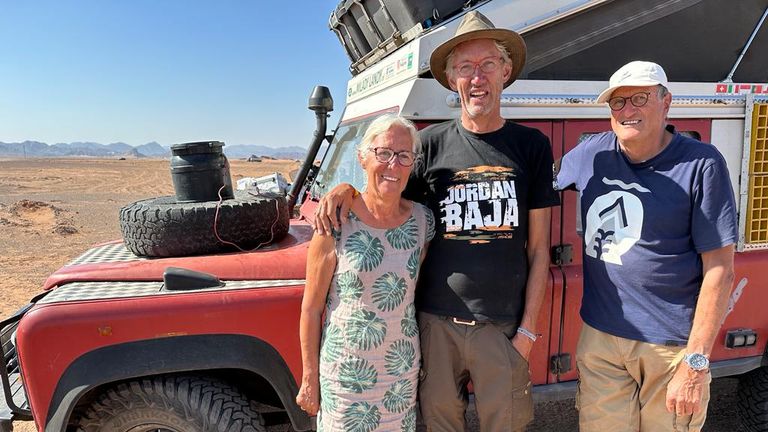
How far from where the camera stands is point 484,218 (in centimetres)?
195

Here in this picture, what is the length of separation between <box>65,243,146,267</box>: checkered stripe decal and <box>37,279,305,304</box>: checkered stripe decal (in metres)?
0.25

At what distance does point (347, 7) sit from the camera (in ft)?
11.5

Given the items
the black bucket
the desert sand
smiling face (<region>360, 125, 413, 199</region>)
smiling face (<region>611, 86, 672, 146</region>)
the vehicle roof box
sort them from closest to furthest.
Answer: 1. smiling face (<region>360, 125, 413, 199</region>)
2. smiling face (<region>611, 86, 672, 146</region>)
3. the black bucket
4. the vehicle roof box
5. the desert sand

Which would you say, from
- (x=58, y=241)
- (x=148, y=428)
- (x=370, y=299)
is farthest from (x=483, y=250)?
(x=58, y=241)

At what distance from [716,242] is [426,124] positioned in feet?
4.28

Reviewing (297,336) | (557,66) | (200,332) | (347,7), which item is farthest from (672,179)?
(347,7)

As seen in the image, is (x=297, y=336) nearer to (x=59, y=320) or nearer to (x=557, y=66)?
(x=59, y=320)

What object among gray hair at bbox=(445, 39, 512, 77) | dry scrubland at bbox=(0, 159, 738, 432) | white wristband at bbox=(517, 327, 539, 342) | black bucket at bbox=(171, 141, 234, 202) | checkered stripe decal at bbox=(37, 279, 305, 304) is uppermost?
gray hair at bbox=(445, 39, 512, 77)

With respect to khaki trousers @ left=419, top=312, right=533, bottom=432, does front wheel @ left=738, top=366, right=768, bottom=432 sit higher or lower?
lower

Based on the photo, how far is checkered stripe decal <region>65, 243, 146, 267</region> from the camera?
2.64 meters

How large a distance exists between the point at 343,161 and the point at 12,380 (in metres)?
2.06

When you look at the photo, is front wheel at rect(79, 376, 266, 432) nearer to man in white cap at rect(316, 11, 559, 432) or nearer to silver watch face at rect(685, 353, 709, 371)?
man in white cap at rect(316, 11, 559, 432)

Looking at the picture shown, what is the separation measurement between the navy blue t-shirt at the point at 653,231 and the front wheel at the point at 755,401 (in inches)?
61.2

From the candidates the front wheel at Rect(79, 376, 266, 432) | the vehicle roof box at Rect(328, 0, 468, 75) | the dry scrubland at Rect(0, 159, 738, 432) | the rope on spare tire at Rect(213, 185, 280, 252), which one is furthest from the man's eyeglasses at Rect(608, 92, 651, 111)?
the dry scrubland at Rect(0, 159, 738, 432)
